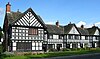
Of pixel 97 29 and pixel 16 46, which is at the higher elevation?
pixel 97 29

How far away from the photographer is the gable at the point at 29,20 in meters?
46.5

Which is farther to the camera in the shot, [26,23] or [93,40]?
[93,40]

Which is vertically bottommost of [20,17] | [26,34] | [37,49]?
[37,49]

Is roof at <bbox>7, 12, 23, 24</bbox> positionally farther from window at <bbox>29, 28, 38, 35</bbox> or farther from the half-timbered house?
window at <bbox>29, 28, 38, 35</bbox>

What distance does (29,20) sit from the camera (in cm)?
4781

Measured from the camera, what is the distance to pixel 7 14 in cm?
4750

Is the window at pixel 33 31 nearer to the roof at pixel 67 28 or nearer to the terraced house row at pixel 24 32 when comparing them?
the terraced house row at pixel 24 32

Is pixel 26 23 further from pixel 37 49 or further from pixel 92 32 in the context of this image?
pixel 92 32

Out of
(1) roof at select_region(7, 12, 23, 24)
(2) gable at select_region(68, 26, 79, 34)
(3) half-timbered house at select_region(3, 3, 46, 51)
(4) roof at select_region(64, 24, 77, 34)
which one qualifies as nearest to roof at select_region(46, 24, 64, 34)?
(4) roof at select_region(64, 24, 77, 34)

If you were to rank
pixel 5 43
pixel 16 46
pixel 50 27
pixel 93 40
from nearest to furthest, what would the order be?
pixel 16 46
pixel 5 43
pixel 50 27
pixel 93 40

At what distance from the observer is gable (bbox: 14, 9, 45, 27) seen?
4649 centimetres

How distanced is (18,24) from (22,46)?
4948mm

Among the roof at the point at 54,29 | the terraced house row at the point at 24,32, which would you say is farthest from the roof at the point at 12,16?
the roof at the point at 54,29

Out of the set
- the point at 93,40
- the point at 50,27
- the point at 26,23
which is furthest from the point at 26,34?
the point at 93,40
